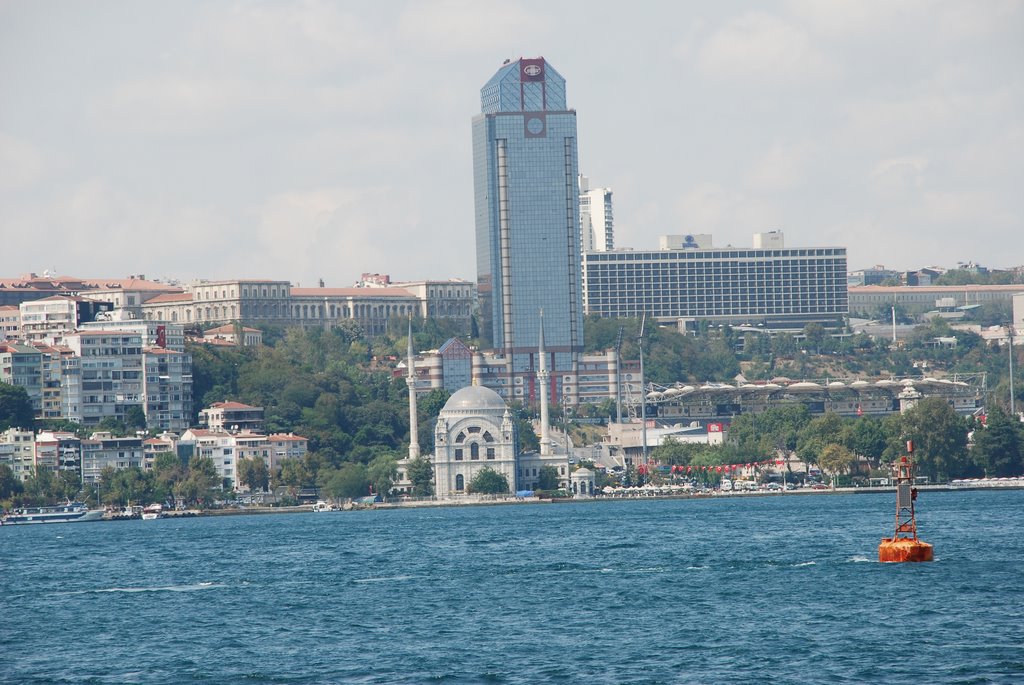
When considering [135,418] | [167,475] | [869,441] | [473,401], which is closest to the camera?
[869,441]

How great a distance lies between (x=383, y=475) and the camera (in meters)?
135

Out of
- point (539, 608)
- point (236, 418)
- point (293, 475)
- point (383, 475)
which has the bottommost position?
point (539, 608)

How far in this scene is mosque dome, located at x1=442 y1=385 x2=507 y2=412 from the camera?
143500mm

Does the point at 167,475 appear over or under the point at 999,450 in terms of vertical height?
over

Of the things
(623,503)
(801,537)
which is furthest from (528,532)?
(623,503)

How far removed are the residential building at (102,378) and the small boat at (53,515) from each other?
22.2m

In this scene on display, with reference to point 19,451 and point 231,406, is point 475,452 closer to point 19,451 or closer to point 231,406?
point 231,406

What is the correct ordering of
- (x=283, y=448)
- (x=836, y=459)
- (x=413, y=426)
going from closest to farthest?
(x=836, y=459) → (x=283, y=448) → (x=413, y=426)

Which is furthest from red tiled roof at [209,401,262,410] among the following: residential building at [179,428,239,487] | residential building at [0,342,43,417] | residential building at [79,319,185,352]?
residential building at [0,342,43,417]

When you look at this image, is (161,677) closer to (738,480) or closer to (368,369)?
(738,480)

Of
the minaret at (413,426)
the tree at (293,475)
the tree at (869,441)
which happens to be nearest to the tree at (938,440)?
the tree at (869,441)

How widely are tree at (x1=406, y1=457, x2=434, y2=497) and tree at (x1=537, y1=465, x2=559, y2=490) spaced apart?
7.24m

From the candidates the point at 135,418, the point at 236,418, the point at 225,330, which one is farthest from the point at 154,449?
the point at 225,330

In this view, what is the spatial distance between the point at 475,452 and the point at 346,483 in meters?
12.1
